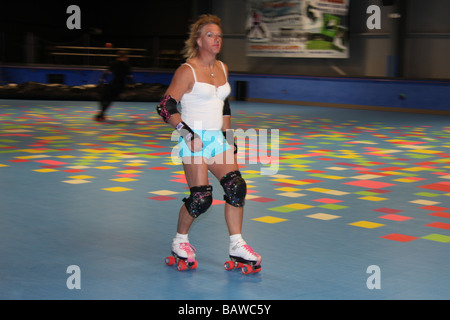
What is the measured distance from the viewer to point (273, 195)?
738cm

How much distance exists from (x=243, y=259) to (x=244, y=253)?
0.14ft

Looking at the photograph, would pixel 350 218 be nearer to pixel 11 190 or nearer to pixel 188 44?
pixel 188 44

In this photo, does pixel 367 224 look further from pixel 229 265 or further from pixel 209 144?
pixel 209 144

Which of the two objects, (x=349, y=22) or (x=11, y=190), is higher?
(x=349, y=22)

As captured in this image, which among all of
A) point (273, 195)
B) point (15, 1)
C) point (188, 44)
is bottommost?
point (273, 195)

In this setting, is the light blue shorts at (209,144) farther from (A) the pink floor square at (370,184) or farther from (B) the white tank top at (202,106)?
(A) the pink floor square at (370,184)

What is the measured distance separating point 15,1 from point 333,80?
16.4 metres

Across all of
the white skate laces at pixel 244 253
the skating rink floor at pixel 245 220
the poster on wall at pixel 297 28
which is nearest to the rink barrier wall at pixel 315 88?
the poster on wall at pixel 297 28

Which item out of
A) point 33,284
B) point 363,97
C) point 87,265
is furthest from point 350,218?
point 363,97

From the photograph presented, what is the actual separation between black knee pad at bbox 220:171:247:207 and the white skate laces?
265 mm

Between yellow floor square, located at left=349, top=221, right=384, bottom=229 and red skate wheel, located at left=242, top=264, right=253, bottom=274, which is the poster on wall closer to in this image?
yellow floor square, located at left=349, top=221, right=384, bottom=229

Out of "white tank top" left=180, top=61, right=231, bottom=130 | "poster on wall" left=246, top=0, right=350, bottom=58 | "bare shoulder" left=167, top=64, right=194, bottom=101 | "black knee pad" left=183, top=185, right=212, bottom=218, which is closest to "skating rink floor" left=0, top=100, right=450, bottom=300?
"black knee pad" left=183, top=185, right=212, bottom=218

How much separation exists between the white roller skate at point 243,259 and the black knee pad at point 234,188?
0.89ft

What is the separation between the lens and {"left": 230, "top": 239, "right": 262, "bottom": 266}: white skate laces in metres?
4.51
